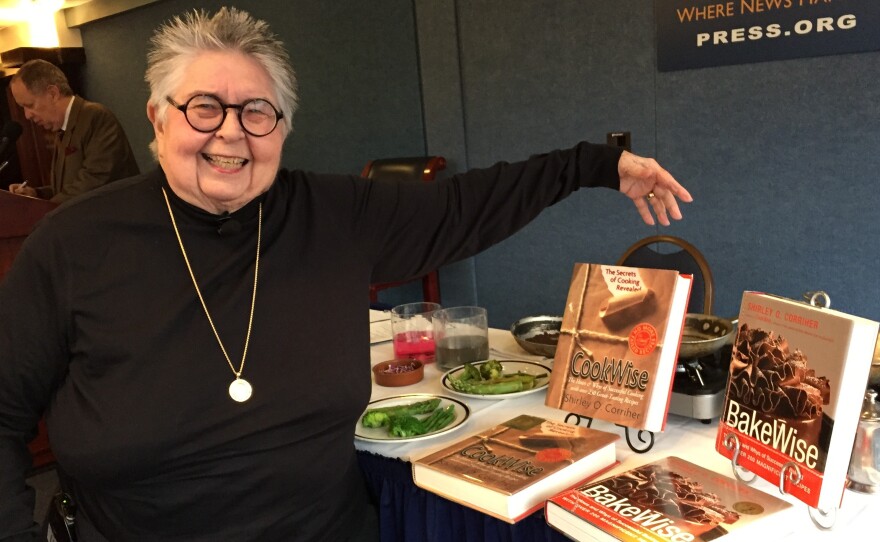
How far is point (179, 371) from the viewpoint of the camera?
1.22 metres

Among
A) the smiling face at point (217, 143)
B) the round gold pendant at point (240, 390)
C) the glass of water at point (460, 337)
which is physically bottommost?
the glass of water at point (460, 337)

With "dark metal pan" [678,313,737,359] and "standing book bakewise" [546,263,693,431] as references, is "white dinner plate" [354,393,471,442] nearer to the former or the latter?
"standing book bakewise" [546,263,693,431]

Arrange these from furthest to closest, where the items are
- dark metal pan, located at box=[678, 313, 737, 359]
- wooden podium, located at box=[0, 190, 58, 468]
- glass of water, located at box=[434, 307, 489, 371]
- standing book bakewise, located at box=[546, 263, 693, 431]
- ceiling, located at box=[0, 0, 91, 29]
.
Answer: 1. ceiling, located at box=[0, 0, 91, 29]
2. wooden podium, located at box=[0, 190, 58, 468]
3. glass of water, located at box=[434, 307, 489, 371]
4. dark metal pan, located at box=[678, 313, 737, 359]
5. standing book bakewise, located at box=[546, 263, 693, 431]

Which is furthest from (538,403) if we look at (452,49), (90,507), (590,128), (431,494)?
(452,49)

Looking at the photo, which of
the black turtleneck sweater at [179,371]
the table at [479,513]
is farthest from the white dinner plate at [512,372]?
the black turtleneck sweater at [179,371]

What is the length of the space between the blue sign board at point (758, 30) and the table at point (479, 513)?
207cm

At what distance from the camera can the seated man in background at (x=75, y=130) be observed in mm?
4277

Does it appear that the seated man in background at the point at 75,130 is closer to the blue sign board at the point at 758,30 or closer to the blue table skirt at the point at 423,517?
the blue sign board at the point at 758,30

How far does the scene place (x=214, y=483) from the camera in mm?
1207

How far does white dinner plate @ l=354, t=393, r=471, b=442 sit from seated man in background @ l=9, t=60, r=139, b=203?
3.35 meters

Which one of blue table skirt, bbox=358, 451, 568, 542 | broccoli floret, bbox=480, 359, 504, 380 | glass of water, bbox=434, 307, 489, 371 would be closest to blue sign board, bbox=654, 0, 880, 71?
glass of water, bbox=434, 307, 489, 371

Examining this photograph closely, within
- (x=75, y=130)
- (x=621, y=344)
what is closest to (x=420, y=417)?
(x=621, y=344)

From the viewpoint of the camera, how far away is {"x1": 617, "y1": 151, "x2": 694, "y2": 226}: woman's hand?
1420mm

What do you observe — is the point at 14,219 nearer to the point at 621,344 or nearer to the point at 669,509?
the point at 621,344
